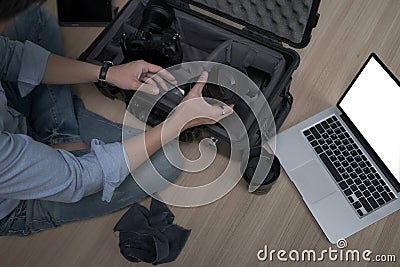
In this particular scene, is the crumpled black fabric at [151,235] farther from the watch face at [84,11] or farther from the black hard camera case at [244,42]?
the watch face at [84,11]

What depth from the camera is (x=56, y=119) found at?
1068 millimetres

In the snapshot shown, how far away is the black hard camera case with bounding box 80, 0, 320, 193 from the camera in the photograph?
3.24 feet

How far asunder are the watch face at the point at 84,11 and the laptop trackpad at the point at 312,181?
0.57 m

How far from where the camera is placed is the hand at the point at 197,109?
3.07 feet

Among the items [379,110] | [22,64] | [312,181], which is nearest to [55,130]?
[22,64]

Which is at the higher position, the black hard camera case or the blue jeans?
the black hard camera case

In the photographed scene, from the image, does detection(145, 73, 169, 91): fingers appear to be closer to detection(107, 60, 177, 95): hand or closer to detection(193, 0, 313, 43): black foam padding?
detection(107, 60, 177, 95): hand

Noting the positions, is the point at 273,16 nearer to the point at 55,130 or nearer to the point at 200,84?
the point at 200,84

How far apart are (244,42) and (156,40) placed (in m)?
0.18

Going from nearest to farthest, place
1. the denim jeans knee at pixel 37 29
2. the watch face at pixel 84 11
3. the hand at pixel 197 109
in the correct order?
the hand at pixel 197 109
the denim jeans knee at pixel 37 29
the watch face at pixel 84 11

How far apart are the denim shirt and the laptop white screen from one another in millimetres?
480

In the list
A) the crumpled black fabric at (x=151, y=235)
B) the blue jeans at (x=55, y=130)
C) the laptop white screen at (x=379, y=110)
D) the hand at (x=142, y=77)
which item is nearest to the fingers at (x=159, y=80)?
the hand at (x=142, y=77)

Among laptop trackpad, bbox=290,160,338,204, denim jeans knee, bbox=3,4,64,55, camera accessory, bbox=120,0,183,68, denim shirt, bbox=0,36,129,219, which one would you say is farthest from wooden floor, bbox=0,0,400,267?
denim jeans knee, bbox=3,4,64,55

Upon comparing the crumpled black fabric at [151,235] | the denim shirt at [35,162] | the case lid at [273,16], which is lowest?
the crumpled black fabric at [151,235]
